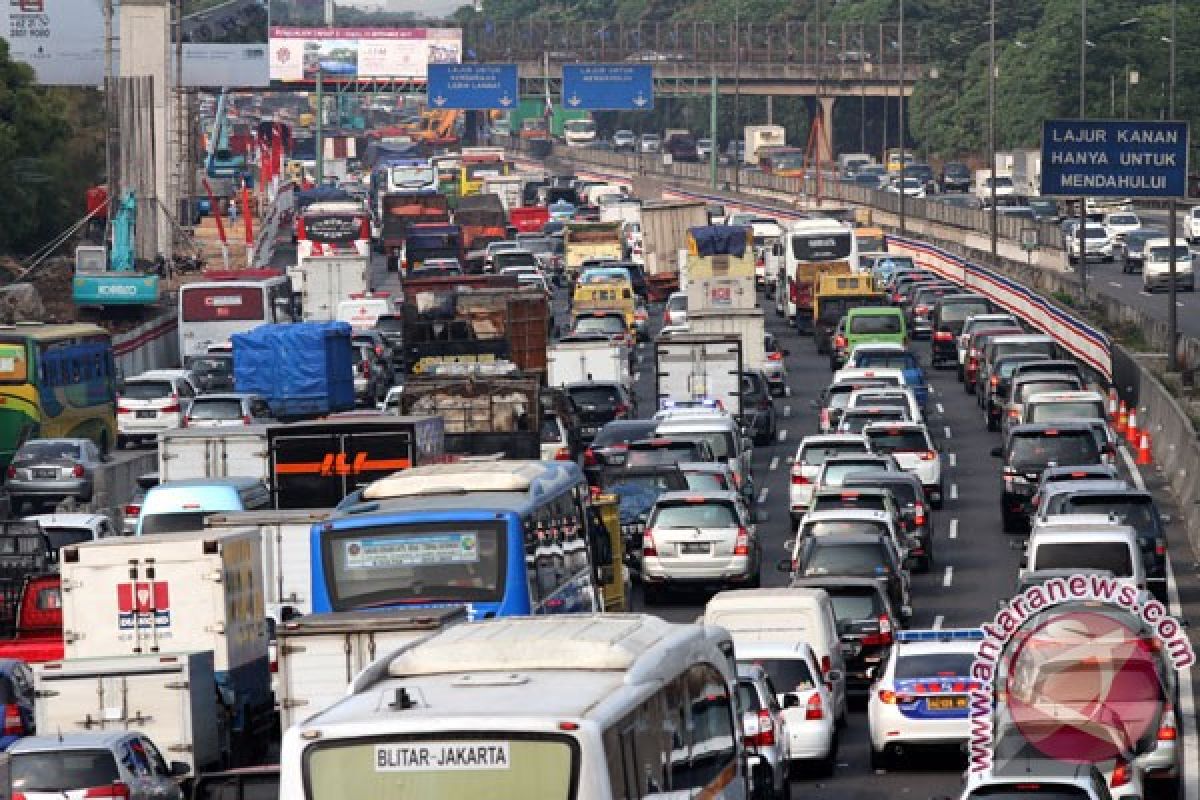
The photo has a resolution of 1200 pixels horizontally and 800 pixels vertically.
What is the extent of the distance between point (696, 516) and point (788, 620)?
925 centimetres

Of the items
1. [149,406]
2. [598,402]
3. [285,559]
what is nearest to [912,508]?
[285,559]

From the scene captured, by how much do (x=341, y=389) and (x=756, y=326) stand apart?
28.3 ft

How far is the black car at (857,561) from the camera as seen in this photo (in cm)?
3225

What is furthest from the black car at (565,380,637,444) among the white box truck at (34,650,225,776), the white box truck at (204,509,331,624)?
the white box truck at (34,650,225,776)

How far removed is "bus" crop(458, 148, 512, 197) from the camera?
128250mm

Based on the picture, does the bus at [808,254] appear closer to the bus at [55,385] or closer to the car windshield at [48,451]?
the bus at [55,385]

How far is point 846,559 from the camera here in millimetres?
32438

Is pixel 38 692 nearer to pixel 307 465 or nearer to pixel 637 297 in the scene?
pixel 307 465

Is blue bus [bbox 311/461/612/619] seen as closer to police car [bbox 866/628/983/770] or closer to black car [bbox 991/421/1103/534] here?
police car [bbox 866/628/983/770]

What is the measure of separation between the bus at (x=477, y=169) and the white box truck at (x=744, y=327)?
58.6 metres

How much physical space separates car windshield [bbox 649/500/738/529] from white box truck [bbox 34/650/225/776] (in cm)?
1251

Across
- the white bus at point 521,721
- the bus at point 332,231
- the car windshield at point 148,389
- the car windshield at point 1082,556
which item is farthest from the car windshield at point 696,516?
the bus at point 332,231

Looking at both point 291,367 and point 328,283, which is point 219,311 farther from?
point 291,367

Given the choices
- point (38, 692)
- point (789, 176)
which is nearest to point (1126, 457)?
point (38, 692)
